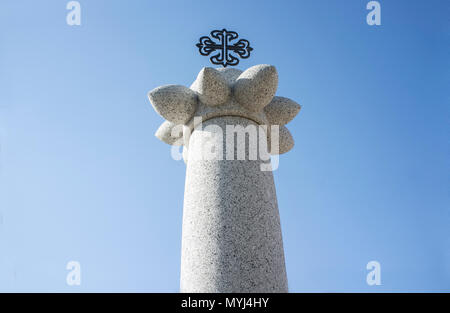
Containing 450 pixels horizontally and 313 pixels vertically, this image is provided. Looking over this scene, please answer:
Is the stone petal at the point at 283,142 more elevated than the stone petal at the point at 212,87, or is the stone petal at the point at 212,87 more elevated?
the stone petal at the point at 212,87

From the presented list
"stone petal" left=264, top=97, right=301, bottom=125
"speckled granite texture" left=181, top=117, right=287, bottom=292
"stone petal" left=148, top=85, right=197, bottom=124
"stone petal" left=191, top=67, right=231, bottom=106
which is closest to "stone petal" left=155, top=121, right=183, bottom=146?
"stone petal" left=148, top=85, right=197, bottom=124

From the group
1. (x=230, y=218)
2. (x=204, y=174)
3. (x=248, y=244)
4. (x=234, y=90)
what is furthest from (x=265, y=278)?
(x=234, y=90)

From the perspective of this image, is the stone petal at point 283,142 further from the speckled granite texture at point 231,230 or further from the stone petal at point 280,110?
the speckled granite texture at point 231,230

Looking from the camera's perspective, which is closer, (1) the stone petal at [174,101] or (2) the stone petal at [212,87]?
(2) the stone petal at [212,87]

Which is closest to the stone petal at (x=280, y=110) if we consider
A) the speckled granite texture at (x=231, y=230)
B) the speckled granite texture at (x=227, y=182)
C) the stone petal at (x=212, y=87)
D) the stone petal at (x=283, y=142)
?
Result: the speckled granite texture at (x=227, y=182)

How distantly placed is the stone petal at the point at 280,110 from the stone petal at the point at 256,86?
1.42 ft

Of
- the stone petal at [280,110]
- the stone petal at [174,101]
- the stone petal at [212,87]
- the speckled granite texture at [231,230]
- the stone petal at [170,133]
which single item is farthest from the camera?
the stone petal at [170,133]

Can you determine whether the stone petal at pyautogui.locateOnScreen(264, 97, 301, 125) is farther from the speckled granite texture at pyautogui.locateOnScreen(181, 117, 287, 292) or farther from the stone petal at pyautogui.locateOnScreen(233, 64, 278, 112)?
the speckled granite texture at pyautogui.locateOnScreen(181, 117, 287, 292)

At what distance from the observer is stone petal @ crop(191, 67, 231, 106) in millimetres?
6191

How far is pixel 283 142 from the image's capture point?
7172 mm

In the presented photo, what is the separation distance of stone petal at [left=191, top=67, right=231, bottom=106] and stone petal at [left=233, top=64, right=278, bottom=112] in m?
0.20

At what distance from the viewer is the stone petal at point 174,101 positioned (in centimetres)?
635
